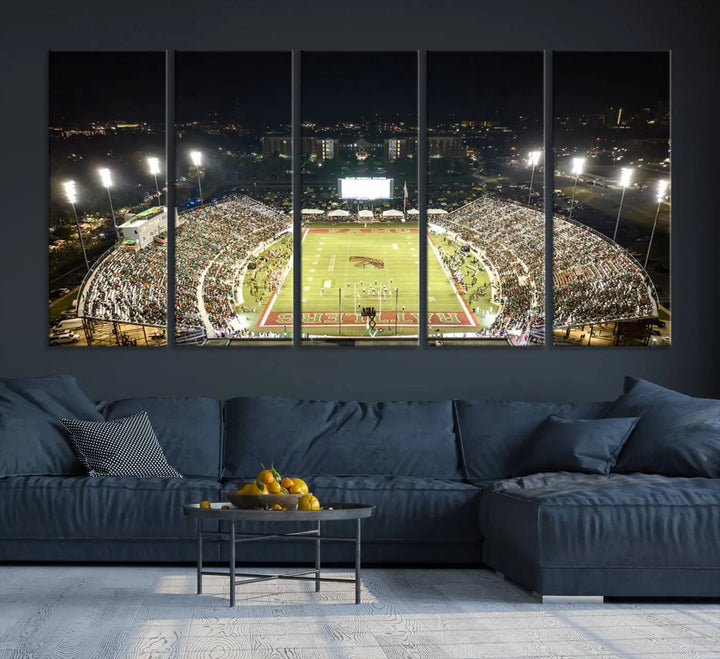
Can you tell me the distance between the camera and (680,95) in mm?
7480

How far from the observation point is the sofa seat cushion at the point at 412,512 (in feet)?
18.0

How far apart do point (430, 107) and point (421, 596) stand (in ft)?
12.3

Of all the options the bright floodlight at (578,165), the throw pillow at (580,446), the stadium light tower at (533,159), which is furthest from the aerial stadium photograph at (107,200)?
the bright floodlight at (578,165)

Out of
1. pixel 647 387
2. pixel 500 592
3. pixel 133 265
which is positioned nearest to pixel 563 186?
pixel 647 387

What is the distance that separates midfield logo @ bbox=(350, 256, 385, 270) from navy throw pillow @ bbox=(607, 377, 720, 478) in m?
1.93

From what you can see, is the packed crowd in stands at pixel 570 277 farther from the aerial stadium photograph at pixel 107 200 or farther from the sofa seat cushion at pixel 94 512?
the sofa seat cushion at pixel 94 512

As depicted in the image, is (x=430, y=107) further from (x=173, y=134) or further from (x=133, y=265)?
(x=133, y=265)

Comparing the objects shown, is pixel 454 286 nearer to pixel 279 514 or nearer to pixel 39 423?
pixel 39 423

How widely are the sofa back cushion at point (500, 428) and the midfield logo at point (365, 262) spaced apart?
1.22m

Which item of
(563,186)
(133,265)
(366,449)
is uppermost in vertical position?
(563,186)

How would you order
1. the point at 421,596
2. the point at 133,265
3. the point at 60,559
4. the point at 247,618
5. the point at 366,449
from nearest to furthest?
the point at 247,618 → the point at 421,596 → the point at 60,559 → the point at 366,449 → the point at 133,265

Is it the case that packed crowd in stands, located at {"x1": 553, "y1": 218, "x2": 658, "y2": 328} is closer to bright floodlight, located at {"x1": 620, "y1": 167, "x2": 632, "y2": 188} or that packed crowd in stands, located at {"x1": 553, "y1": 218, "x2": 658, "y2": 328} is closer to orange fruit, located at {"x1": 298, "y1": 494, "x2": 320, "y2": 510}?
bright floodlight, located at {"x1": 620, "y1": 167, "x2": 632, "y2": 188}

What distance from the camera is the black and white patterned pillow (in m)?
5.93

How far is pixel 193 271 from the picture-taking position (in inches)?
289
